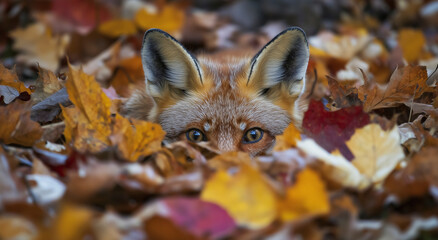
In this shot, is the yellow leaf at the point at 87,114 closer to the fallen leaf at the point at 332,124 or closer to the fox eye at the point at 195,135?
the fox eye at the point at 195,135

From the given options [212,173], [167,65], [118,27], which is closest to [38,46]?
[118,27]

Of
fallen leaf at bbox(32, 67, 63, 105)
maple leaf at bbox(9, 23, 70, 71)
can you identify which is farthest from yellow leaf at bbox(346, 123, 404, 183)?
maple leaf at bbox(9, 23, 70, 71)

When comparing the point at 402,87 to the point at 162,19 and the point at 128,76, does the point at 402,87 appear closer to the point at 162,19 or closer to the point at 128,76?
the point at 128,76

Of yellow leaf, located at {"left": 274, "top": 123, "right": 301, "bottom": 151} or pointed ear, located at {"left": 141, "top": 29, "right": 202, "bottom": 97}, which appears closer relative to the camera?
yellow leaf, located at {"left": 274, "top": 123, "right": 301, "bottom": 151}

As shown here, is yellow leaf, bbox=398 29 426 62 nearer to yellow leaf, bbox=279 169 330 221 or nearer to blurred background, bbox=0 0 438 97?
blurred background, bbox=0 0 438 97

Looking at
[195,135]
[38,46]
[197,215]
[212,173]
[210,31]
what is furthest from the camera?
[210,31]

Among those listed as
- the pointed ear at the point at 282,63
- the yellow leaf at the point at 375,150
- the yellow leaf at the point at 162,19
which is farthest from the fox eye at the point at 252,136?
the yellow leaf at the point at 162,19
